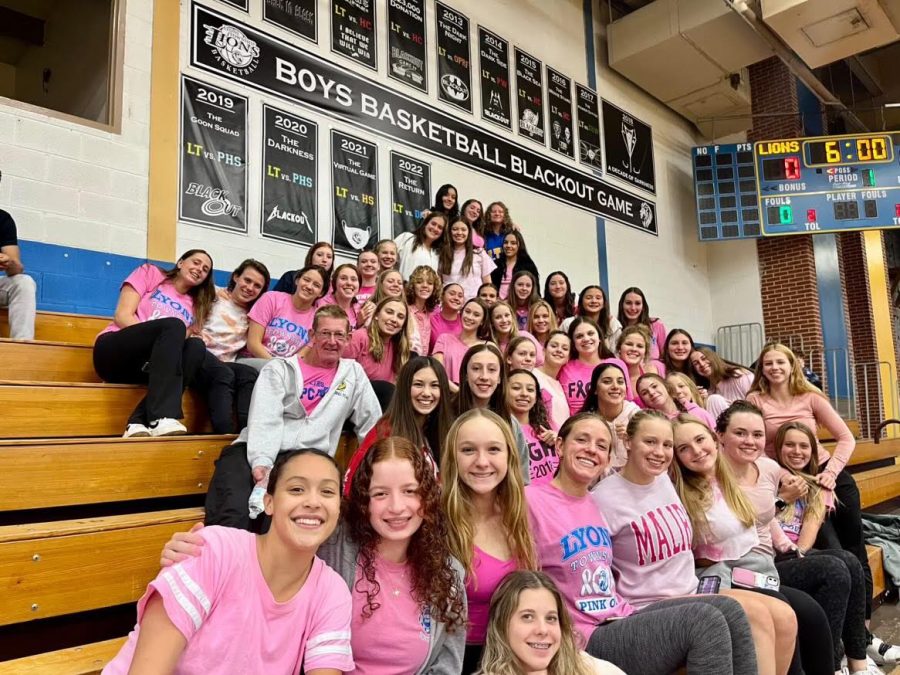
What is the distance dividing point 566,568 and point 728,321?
336 inches

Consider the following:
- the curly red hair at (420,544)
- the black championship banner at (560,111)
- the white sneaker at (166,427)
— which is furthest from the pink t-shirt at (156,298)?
the black championship banner at (560,111)

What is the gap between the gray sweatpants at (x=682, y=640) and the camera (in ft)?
5.59

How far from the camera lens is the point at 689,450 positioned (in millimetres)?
2369

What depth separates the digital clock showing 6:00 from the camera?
308 inches

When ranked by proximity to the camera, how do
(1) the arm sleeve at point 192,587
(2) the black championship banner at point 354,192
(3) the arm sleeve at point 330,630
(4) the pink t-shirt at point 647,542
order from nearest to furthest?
(1) the arm sleeve at point 192,587
(3) the arm sleeve at point 330,630
(4) the pink t-shirt at point 647,542
(2) the black championship banner at point 354,192

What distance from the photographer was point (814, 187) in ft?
25.8

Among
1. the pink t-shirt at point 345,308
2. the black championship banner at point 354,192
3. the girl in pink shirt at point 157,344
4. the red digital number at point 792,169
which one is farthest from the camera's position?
the red digital number at point 792,169

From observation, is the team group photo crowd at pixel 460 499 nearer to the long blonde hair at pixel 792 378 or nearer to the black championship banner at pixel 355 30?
→ the long blonde hair at pixel 792 378

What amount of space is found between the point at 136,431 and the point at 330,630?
1439 mm

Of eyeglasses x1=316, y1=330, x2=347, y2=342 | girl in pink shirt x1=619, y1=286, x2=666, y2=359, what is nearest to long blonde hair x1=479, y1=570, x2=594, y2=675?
eyeglasses x1=316, y1=330, x2=347, y2=342

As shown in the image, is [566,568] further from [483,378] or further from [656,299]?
[656,299]

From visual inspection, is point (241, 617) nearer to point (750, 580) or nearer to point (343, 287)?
point (750, 580)

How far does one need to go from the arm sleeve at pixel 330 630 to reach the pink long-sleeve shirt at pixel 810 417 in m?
2.67

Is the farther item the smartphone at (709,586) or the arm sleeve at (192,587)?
the smartphone at (709,586)
